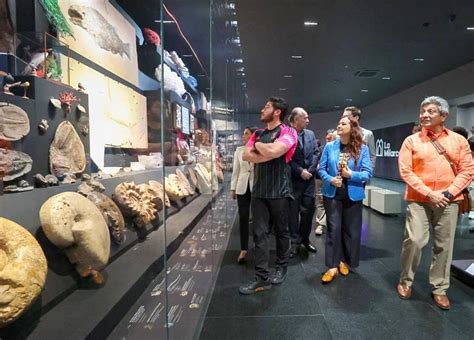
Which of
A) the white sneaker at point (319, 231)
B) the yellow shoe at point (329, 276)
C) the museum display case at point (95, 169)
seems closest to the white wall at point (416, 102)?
the white sneaker at point (319, 231)

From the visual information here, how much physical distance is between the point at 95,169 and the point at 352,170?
6.27 ft

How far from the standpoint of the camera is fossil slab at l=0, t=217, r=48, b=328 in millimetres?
954

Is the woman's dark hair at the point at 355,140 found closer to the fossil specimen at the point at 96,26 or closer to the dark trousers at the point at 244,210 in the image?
the dark trousers at the point at 244,210

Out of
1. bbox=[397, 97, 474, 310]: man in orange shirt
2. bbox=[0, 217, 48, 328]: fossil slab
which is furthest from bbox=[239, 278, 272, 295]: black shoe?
A: bbox=[0, 217, 48, 328]: fossil slab

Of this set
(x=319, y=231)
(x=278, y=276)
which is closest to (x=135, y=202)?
(x=278, y=276)

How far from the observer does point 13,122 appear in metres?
1.24

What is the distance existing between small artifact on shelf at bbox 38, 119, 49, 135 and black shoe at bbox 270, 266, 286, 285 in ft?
6.37

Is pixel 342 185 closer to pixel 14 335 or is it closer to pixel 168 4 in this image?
pixel 168 4

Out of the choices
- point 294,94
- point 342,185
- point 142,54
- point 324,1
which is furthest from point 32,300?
point 294,94

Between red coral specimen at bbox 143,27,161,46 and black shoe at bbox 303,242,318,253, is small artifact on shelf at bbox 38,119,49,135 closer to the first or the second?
red coral specimen at bbox 143,27,161,46

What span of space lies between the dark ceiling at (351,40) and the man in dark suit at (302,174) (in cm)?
256

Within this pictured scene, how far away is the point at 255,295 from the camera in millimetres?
2373

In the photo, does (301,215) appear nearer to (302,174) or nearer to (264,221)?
(302,174)

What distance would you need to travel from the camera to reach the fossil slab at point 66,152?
1.47 meters
